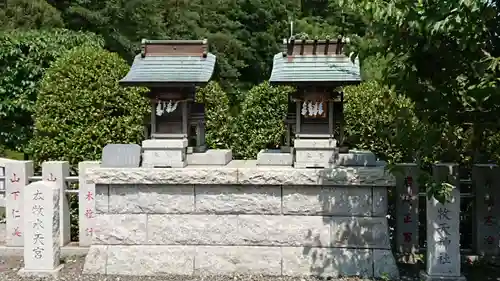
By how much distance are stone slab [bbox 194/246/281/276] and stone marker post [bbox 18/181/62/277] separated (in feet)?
5.63

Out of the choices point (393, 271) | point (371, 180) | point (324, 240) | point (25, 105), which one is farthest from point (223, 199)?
point (25, 105)

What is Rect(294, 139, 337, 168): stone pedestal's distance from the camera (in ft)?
20.4

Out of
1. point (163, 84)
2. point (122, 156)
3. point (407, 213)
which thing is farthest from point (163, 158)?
point (407, 213)

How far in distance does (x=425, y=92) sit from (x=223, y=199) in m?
2.56

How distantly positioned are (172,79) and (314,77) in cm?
164

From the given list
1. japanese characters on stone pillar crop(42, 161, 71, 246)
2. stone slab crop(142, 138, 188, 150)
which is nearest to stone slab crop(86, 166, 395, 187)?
stone slab crop(142, 138, 188, 150)

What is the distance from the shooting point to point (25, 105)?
12477 mm

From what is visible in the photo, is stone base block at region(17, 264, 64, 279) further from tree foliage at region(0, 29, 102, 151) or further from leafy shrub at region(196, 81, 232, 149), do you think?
tree foliage at region(0, 29, 102, 151)

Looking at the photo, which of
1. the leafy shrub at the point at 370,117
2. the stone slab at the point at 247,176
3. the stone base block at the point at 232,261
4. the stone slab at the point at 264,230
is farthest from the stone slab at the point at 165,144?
the leafy shrub at the point at 370,117

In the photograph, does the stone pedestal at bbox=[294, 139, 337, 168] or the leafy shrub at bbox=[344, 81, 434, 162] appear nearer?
the stone pedestal at bbox=[294, 139, 337, 168]

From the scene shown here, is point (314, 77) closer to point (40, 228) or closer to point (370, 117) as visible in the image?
point (370, 117)

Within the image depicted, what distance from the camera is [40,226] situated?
619 cm

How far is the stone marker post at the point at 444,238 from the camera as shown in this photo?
5.82 meters

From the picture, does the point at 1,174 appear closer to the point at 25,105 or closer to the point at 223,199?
the point at 223,199
